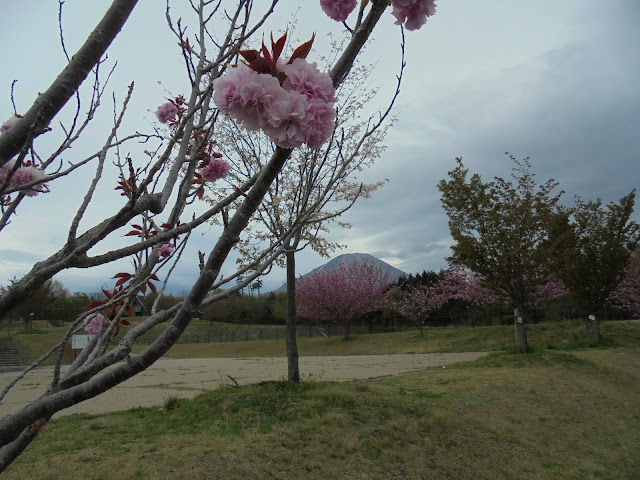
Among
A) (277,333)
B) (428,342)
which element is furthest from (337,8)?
(277,333)

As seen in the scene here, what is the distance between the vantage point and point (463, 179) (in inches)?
560

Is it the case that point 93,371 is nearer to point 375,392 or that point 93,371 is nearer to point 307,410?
point 307,410

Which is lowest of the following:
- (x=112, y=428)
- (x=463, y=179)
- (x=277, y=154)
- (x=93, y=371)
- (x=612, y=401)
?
(x=612, y=401)

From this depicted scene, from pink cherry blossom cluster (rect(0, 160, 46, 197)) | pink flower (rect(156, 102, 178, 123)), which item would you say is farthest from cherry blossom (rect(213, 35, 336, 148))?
pink flower (rect(156, 102, 178, 123))

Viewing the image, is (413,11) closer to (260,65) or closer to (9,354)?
(260,65)

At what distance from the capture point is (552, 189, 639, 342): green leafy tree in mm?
16062

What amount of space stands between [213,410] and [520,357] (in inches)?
346

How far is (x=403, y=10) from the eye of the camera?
1335 mm

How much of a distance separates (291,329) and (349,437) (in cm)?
287

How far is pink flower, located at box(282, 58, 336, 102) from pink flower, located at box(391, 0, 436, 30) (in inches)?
21.2

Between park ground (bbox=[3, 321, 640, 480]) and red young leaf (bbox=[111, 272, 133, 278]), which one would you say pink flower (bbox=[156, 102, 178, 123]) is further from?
park ground (bbox=[3, 321, 640, 480])

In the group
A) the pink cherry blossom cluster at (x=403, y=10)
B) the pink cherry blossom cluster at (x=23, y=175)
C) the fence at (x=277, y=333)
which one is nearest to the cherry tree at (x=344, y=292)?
the fence at (x=277, y=333)

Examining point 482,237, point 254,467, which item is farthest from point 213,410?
point 482,237

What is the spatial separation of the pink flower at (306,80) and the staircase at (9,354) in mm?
24961
